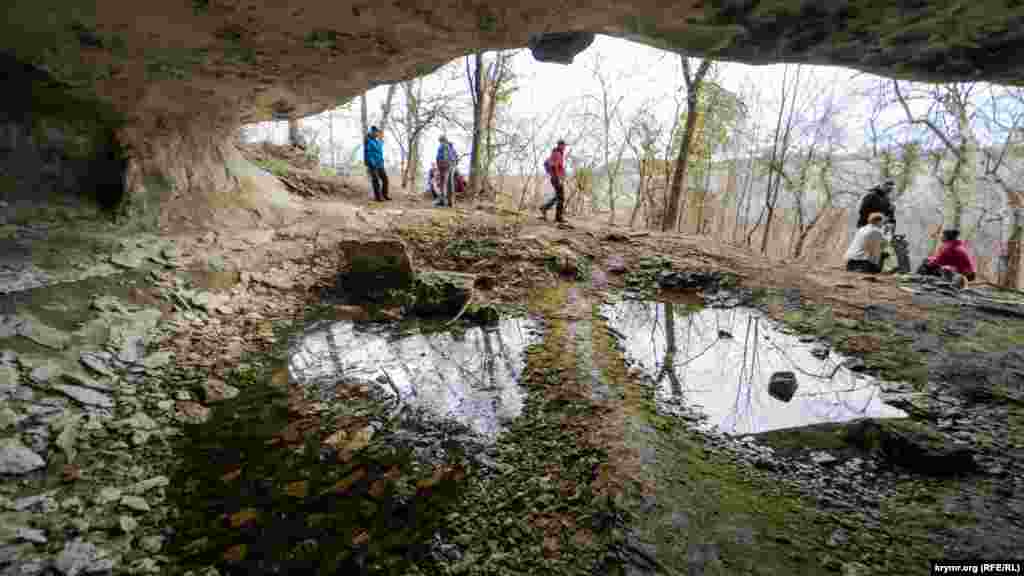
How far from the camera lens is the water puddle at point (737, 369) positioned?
3.04 metres

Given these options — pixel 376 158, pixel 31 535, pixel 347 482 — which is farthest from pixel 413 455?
pixel 376 158

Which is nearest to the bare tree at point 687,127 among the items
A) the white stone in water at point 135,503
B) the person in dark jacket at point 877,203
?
the person in dark jacket at point 877,203

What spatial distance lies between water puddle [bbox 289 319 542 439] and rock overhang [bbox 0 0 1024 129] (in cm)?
269

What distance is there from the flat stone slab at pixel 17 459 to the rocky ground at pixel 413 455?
0.01 metres

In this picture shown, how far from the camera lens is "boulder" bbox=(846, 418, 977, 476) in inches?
95.8

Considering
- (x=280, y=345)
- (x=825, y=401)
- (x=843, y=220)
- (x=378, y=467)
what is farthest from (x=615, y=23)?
(x=843, y=220)

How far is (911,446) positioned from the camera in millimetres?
2518

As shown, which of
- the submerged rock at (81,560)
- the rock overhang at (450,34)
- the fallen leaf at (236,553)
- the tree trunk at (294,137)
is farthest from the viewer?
the tree trunk at (294,137)

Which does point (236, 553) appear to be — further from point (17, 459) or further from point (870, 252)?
point (870, 252)

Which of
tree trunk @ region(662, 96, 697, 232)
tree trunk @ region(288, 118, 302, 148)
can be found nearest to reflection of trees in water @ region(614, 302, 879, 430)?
tree trunk @ region(662, 96, 697, 232)

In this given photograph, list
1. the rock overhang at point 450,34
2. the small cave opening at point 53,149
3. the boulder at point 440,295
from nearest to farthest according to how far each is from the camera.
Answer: the rock overhang at point 450,34 → the small cave opening at point 53,149 → the boulder at point 440,295

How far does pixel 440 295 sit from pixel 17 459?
3.35 metres

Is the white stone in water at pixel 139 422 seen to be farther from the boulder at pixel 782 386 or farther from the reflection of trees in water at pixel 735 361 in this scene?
the boulder at pixel 782 386

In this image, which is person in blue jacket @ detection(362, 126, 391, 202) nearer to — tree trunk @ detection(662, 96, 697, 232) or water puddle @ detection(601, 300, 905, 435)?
water puddle @ detection(601, 300, 905, 435)
